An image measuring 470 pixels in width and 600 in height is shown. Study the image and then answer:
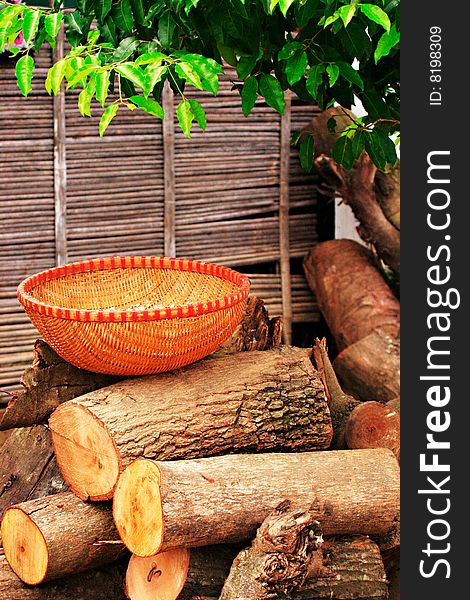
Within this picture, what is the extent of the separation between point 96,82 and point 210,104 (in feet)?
8.89

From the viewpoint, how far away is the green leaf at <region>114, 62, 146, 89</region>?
90.0 inches

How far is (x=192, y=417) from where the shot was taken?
3029mm

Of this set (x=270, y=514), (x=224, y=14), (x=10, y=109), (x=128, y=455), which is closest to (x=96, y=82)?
(x=224, y=14)

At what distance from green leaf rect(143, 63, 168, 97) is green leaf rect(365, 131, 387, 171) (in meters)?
0.95

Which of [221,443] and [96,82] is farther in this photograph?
[221,443]

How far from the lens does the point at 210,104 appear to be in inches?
198

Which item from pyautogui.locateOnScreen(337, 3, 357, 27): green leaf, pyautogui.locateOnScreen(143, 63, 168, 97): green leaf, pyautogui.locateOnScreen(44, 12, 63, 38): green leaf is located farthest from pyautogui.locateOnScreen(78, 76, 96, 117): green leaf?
pyautogui.locateOnScreen(337, 3, 357, 27): green leaf

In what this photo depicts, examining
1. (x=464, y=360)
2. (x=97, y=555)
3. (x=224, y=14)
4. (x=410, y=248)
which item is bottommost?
(x=97, y=555)

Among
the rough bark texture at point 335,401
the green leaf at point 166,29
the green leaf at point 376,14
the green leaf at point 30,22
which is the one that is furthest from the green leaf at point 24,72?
the rough bark texture at point 335,401

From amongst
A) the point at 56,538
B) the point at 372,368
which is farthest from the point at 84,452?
the point at 372,368

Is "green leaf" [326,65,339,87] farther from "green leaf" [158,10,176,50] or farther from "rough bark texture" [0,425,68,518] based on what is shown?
"rough bark texture" [0,425,68,518]

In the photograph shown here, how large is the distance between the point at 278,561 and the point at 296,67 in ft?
4.67

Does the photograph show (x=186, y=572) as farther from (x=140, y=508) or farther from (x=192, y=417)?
(x=192, y=417)

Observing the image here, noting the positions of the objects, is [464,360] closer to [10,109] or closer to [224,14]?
[224,14]
